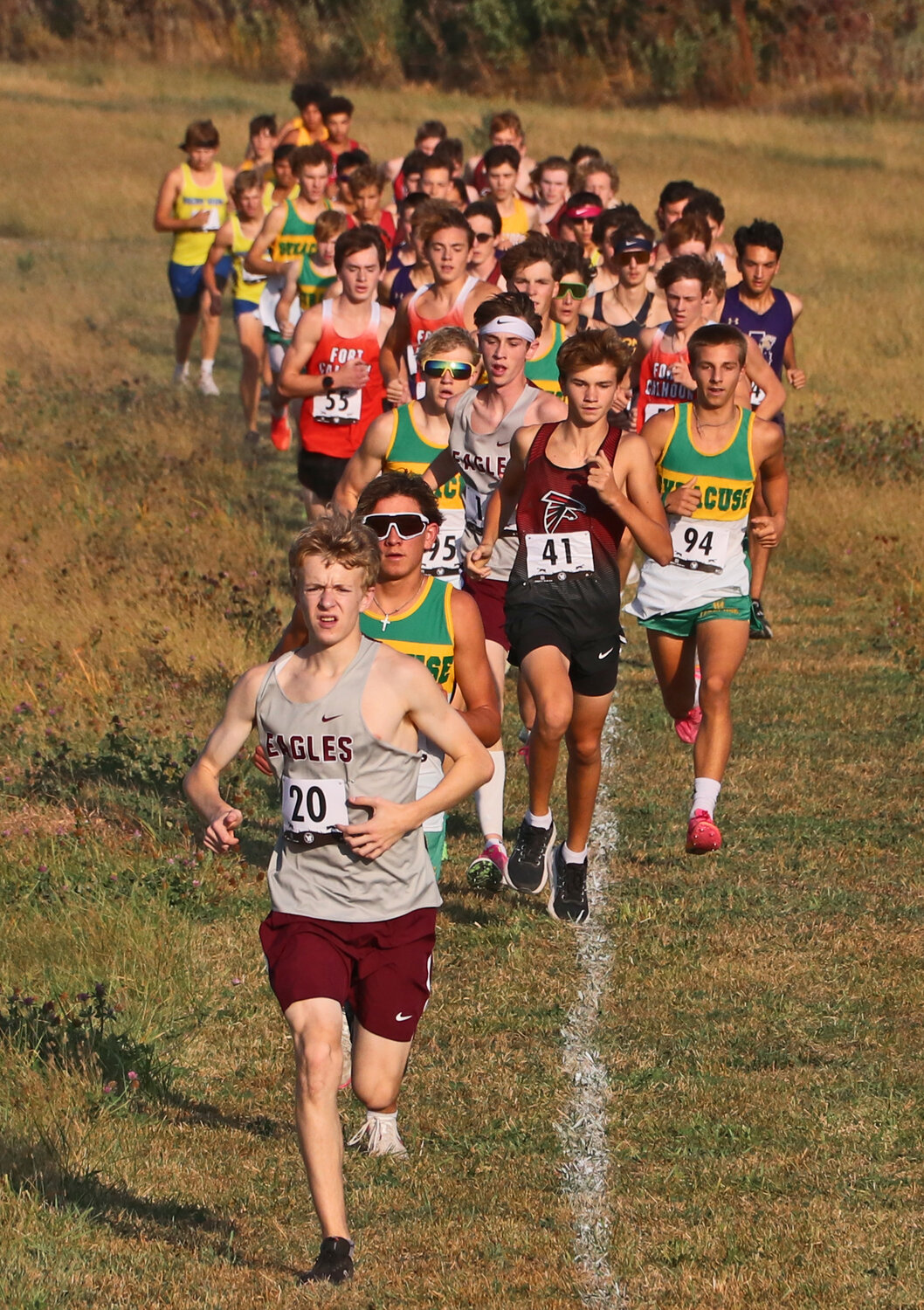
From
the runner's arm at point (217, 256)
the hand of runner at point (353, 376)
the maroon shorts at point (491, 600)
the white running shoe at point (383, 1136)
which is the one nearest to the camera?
the white running shoe at point (383, 1136)

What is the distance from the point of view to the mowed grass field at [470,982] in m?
5.50

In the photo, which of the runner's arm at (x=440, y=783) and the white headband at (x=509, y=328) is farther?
the white headband at (x=509, y=328)

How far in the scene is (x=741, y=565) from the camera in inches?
335

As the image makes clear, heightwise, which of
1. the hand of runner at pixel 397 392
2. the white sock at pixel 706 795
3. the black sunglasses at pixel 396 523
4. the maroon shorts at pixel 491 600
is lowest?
the white sock at pixel 706 795

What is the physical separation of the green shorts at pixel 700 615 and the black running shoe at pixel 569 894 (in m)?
0.96

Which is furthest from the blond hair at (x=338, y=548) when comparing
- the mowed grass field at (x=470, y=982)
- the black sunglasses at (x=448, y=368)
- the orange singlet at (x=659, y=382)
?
the orange singlet at (x=659, y=382)

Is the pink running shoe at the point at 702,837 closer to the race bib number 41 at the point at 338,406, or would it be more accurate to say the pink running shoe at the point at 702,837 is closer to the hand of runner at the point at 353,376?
the hand of runner at the point at 353,376

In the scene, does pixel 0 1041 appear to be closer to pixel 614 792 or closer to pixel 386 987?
pixel 386 987

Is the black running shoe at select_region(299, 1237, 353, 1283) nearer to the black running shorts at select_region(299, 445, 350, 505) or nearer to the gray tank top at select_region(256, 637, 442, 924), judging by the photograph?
the gray tank top at select_region(256, 637, 442, 924)

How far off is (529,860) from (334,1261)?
3.10m

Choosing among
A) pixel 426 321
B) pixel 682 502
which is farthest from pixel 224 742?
pixel 426 321

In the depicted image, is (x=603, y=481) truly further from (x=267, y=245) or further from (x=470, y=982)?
(x=267, y=245)

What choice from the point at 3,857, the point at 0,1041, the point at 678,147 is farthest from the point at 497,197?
the point at 678,147

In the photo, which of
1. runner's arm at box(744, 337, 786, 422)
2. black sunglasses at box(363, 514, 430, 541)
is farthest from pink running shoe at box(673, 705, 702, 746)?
black sunglasses at box(363, 514, 430, 541)
